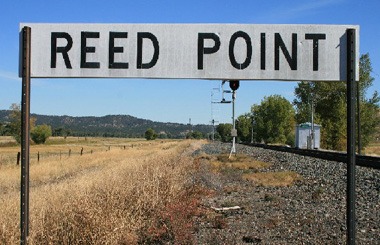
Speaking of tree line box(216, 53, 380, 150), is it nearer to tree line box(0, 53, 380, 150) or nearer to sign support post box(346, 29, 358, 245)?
tree line box(0, 53, 380, 150)

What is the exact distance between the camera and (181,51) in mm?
3807

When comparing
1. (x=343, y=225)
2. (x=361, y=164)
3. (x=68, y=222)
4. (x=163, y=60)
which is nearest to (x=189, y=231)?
(x=68, y=222)

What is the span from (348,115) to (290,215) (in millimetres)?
7099

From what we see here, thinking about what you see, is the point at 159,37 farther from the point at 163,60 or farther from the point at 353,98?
the point at 353,98

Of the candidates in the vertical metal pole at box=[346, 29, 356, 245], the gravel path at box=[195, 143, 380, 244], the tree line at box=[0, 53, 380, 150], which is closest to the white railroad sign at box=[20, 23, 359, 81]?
the vertical metal pole at box=[346, 29, 356, 245]

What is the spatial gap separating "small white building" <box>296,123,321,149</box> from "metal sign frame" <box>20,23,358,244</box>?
5003cm

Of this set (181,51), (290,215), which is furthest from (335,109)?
(181,51)

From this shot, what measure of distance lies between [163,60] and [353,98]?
1487mm

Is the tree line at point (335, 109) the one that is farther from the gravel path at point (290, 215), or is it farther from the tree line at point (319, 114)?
the gravel path at point (290, 215)

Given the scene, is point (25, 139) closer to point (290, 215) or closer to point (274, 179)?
point (290, 215)

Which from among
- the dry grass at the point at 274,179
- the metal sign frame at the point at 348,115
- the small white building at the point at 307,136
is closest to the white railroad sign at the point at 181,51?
the metal sign frame at the point at 348,115

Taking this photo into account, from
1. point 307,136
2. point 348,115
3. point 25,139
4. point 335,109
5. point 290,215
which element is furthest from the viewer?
point 335,109

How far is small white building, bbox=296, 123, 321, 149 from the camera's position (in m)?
52.9

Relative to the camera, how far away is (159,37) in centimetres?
384
